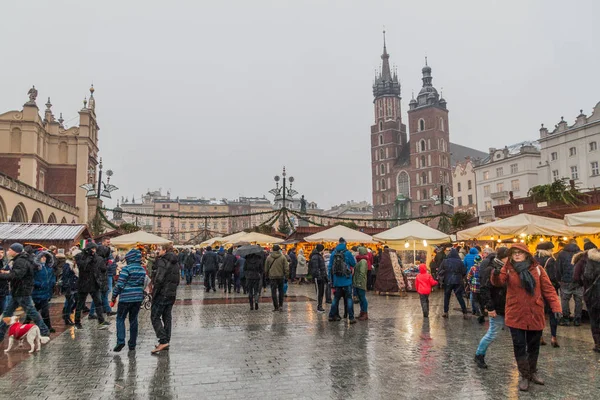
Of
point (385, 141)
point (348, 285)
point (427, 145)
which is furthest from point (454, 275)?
point (385, 141)

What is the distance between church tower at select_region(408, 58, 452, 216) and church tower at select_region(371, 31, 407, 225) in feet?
26.4

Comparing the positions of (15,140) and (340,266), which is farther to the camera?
(15,140)

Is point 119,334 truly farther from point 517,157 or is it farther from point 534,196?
point 517,157

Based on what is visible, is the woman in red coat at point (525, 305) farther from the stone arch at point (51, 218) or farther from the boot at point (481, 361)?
the stone arch at point (51, 218)

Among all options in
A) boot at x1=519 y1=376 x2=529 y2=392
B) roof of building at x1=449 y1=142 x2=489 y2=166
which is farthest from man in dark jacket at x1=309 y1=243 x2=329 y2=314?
roof of building at x1=449 y1=142 x2=489 y2=166

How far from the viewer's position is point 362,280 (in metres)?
10.6

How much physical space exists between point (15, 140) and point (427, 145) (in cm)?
8666

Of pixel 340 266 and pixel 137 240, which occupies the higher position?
pixel 137 240

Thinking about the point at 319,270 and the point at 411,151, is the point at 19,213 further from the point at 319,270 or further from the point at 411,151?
the point at 411,151

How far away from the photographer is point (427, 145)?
106125 mm

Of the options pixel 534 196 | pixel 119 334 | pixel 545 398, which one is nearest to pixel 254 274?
pixel 119 334

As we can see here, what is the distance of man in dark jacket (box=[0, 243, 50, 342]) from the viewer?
7.99m

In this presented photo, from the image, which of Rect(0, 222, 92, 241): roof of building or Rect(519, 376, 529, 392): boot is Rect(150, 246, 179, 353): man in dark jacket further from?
Rect(0, 222, 92, 241): roof of building

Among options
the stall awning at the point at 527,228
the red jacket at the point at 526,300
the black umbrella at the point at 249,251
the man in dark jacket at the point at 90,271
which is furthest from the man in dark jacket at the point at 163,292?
the stall awning at the point at 527,228
